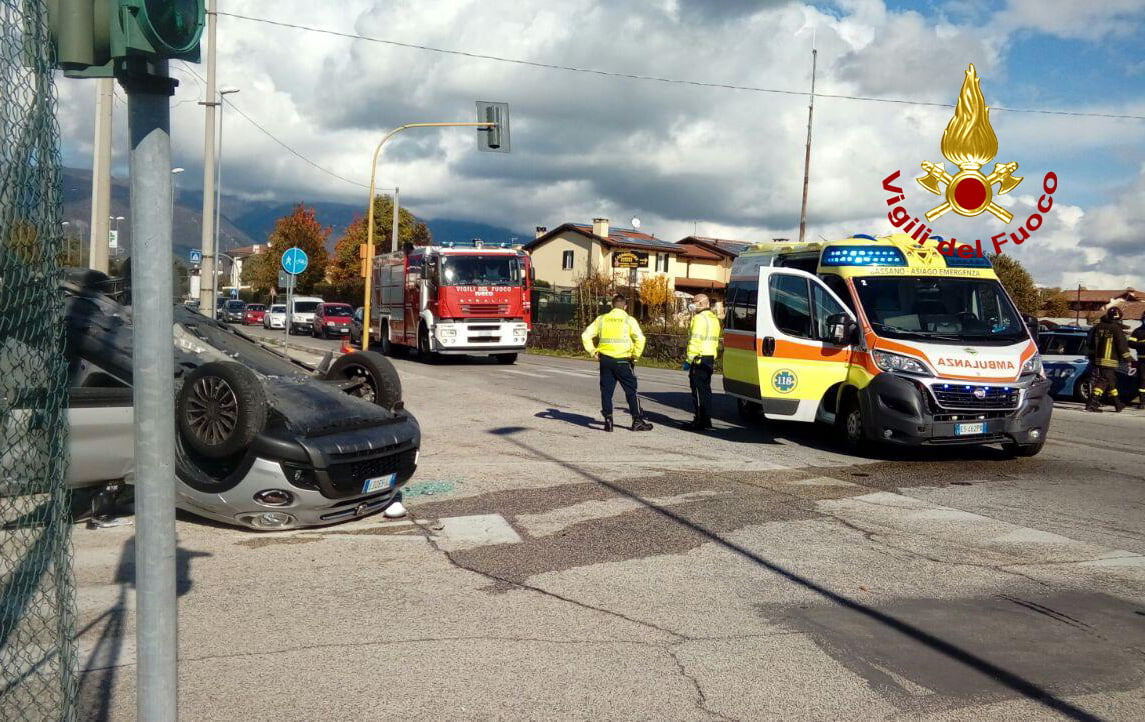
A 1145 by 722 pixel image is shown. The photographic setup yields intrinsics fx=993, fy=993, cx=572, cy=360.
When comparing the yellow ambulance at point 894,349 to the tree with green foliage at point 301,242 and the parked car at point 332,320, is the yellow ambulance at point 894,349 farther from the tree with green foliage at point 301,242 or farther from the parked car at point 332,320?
the tree with green foliage at point 301,242

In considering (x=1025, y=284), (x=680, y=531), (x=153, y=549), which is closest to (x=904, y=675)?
(x=680, y=531)

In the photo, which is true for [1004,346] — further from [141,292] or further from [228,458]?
[141,292]

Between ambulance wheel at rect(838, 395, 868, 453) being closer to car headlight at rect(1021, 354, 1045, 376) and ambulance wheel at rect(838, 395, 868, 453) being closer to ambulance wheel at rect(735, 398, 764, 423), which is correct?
car headlight at rect(1021, 354, 1045, 376)

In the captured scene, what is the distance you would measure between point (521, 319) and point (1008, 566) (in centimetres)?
2085

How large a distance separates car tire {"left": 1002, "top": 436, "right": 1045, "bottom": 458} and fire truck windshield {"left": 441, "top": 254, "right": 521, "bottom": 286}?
660 inches

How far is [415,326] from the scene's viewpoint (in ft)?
90.4

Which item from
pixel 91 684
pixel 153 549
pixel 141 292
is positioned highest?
pixel 141 292

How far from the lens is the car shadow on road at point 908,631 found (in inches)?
170

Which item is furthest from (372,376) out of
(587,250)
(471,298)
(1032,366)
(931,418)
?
(587,250)

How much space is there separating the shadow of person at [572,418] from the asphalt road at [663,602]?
12.6 ft

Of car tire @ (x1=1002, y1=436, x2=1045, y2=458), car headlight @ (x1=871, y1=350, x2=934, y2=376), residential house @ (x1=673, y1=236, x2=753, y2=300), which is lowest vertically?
car tire @ (x1=1002, y1=436, x2=1045, y2=458)

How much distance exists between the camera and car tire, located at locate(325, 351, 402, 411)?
8.31m

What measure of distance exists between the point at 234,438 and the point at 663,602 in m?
3.04

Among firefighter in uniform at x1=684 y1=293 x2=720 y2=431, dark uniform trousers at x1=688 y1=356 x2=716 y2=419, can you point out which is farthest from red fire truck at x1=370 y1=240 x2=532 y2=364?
dark uniform trousers at x1=688 y1=356 x2=716 y2=419
